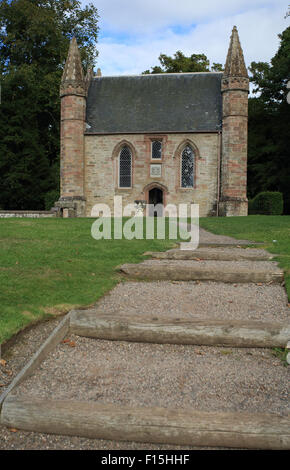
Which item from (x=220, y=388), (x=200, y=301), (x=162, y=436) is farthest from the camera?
(x=200, y=301)

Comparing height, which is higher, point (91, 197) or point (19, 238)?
point (91, 197)

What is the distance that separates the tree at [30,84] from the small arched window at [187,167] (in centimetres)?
1200

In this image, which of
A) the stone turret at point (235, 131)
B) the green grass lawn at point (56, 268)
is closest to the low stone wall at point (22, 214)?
the stone turret at point (235, 131)

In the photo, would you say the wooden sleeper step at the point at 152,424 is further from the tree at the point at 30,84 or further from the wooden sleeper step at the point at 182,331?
the tree at the point at 30,84

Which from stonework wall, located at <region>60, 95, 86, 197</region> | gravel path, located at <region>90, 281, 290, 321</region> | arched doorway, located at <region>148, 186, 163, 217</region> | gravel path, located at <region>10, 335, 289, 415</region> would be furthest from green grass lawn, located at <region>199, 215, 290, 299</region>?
stonework wall, located at <region>60, 95, 86, 197</region>

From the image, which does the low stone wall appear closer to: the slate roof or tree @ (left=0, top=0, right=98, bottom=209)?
the slate roof

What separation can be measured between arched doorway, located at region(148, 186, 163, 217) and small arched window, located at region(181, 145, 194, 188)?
A: 198 cm

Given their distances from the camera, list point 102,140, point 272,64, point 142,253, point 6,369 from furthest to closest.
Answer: point 272,64
point 102,140
point 142,253
point 6,369

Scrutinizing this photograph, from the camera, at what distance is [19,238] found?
11156 millimetres

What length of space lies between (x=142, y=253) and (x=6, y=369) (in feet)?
19.1

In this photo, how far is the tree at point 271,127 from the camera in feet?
117

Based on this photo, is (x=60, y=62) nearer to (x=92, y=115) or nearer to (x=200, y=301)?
(x=92, y=115)

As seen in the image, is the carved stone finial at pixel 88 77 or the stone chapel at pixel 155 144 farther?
the carved stone finial at pixel 88 77

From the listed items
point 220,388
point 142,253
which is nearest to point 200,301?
point 220,388
